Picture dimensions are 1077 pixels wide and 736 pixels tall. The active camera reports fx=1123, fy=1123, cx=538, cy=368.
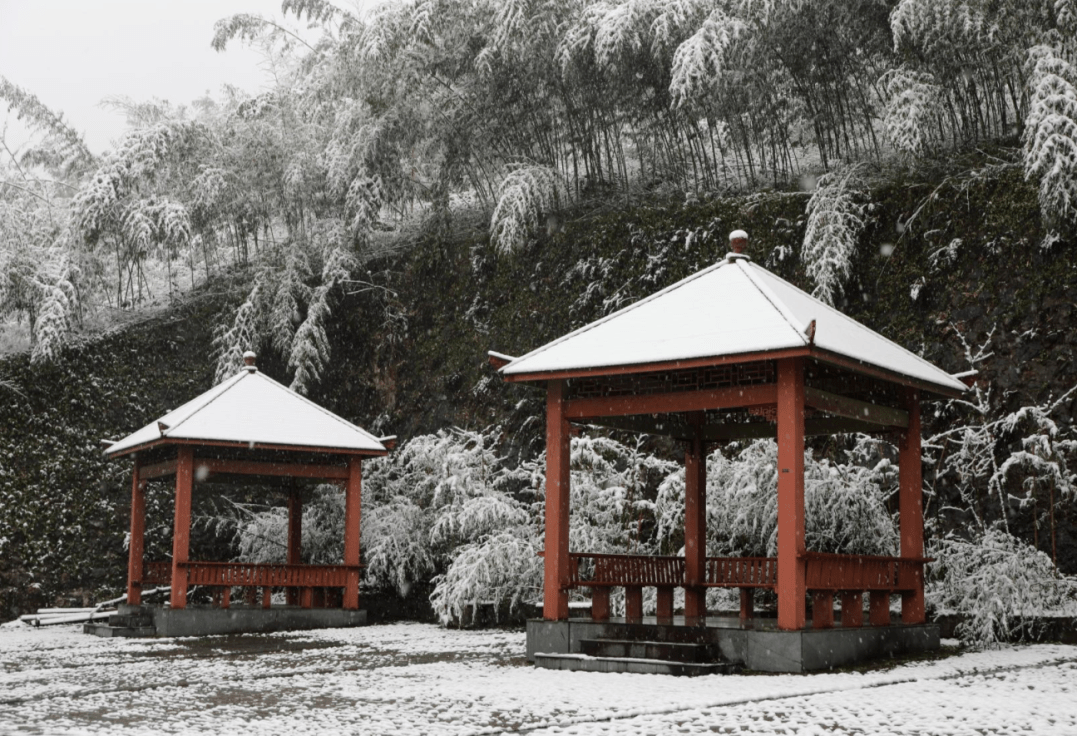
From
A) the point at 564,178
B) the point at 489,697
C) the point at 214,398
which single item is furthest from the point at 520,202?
the point at 489,697

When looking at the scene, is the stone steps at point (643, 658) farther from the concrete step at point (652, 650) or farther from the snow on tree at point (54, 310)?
the snow on tree at point (54, 310)

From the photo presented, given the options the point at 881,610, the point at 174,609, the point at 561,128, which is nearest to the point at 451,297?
the point at 561,128

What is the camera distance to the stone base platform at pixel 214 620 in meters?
12.6

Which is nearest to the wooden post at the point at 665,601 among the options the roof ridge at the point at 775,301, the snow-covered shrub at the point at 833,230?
the roof ridge at the point at 775,301

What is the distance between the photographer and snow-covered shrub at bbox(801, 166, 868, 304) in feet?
40.2

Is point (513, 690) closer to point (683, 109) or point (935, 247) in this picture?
point (935, 247)

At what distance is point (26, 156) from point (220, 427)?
12375 mm

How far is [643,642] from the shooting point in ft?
27.7

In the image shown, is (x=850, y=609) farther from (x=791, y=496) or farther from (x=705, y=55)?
(x=705, y=55)

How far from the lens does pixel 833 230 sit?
489 inches

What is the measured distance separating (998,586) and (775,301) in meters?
3.34

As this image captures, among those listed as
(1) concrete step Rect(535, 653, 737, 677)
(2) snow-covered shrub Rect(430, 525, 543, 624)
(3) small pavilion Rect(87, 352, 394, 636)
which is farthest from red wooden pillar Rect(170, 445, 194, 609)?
(1) concrete step Rect(535, 653, 737, 677)

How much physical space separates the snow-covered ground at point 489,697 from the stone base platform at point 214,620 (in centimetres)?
232

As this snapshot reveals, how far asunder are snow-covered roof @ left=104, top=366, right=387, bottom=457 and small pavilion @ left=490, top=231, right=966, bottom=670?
4.31m
